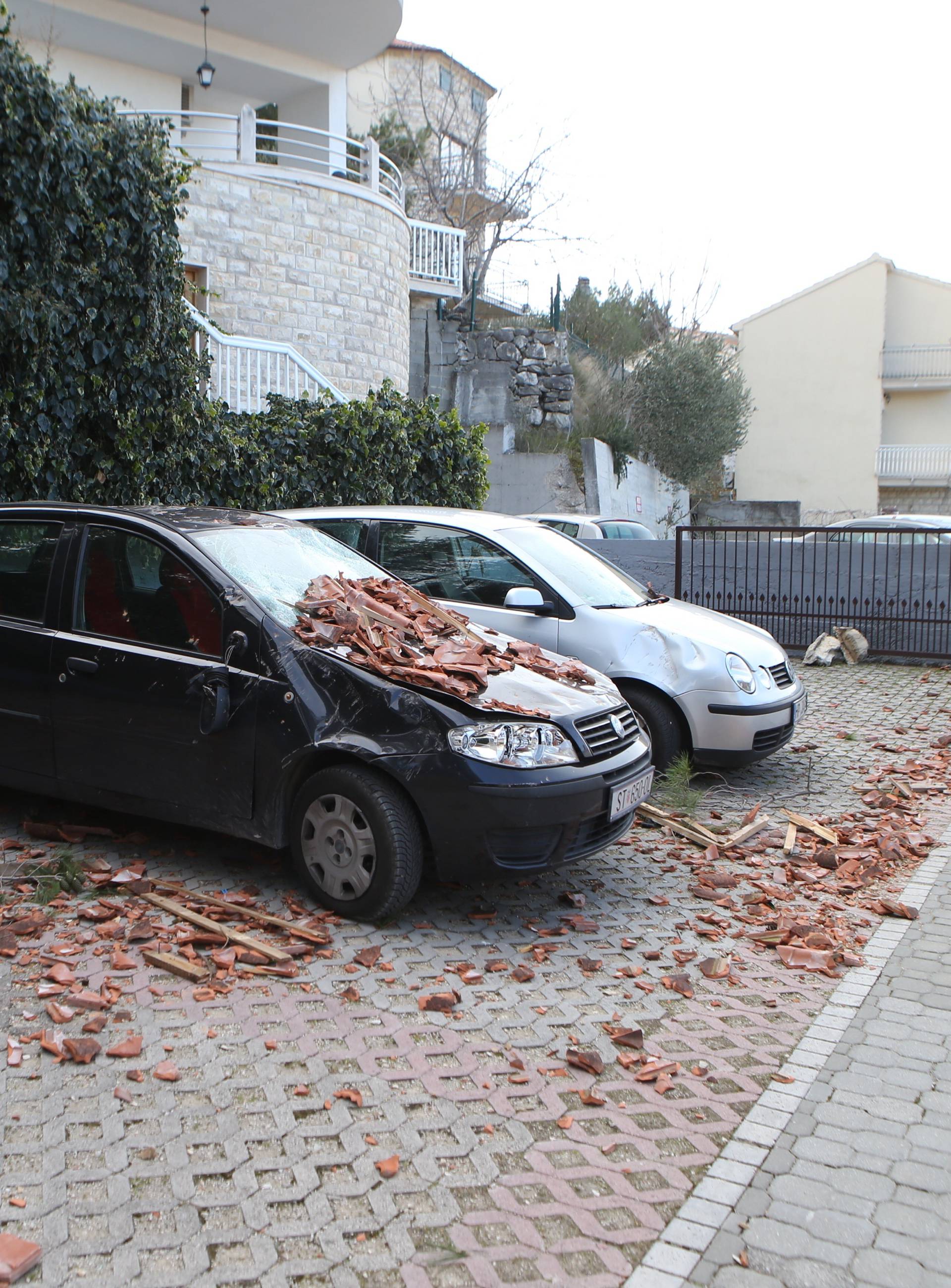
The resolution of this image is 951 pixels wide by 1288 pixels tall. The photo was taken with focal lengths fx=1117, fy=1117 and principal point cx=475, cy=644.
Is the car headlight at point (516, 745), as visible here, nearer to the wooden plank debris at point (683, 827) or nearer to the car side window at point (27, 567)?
the wooden plank debris at point (683, 827)

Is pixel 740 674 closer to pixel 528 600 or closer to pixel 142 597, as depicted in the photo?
pixel 528 600

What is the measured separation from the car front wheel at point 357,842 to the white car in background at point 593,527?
1264 centimetres

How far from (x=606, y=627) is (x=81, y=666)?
3396mm

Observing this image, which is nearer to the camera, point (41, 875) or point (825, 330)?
point (41, 875)

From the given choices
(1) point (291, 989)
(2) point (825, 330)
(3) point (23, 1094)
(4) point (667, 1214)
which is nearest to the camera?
(4) point (667, 1214)

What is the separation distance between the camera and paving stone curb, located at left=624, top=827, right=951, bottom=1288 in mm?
2822

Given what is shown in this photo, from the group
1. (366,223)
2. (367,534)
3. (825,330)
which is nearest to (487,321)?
(366,223)

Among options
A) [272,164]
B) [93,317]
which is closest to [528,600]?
[93,317]

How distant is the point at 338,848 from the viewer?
4.84 m

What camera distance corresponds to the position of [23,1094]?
11.3 feet

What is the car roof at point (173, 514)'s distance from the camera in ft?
18.3

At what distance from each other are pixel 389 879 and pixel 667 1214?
1.96 meters

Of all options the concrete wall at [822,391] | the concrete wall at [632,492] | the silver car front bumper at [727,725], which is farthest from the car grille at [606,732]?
the concrete wall at [822,391]

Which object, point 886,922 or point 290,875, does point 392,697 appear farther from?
point 886,922
